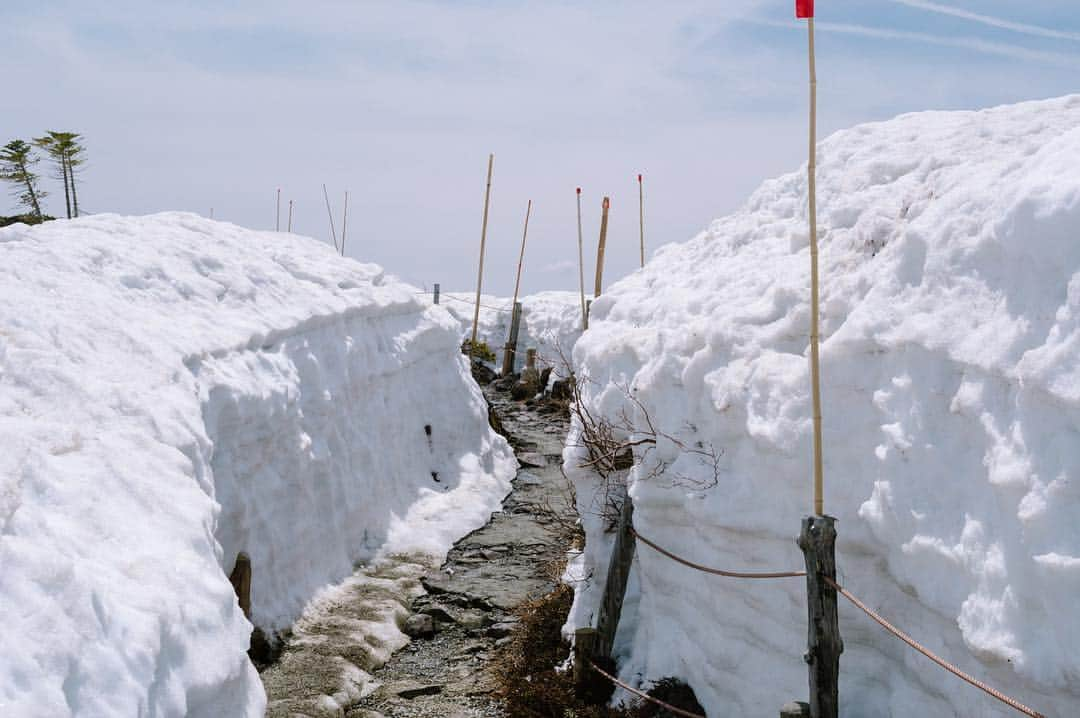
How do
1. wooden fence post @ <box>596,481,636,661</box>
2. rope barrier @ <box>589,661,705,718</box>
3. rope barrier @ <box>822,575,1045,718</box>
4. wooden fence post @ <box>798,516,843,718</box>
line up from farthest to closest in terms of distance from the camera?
wooden fence post @ <box>596,481,636,661</box> < rope barrier @ <box>589,661,705,718</box> < wooden fence post @ <box>798,516,843,718</box> < rope barrier @ <box>822,575,1045,718</box>

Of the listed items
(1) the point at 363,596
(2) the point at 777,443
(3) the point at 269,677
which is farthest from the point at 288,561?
(2) the point at 777,443

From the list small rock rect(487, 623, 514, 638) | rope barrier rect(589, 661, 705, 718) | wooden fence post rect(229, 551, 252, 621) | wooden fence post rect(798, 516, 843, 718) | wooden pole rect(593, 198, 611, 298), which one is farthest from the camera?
wooden pole rect(593, 198, 611, 298)

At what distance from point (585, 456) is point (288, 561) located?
3.29 meters

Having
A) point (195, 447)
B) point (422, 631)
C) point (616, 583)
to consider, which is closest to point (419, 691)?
point (422, 631)

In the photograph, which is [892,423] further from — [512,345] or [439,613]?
[512,345]

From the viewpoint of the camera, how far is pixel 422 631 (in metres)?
9.73

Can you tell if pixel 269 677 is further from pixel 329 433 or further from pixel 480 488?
pixel 480 488

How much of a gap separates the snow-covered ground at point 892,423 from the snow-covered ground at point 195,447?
332 centimetres

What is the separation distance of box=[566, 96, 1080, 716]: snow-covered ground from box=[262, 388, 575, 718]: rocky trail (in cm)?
150

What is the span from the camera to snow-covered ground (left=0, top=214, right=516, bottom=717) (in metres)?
4.68

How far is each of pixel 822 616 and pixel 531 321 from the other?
91.1ft

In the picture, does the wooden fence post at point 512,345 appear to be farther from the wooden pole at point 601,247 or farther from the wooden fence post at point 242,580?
the wooden fence post at point 242,580

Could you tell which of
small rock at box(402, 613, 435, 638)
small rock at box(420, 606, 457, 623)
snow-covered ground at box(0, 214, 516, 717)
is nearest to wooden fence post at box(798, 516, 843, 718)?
snow-covered ground at box(0, 214, 516, 717)

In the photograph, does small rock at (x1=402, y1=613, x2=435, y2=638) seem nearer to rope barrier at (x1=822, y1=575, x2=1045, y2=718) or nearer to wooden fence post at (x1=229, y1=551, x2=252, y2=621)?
wooden fence post at (x1=229, y1=551, x2=252, y2=621)
